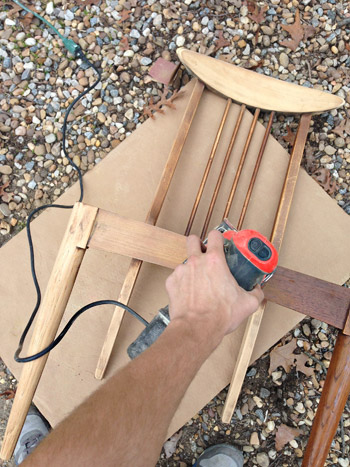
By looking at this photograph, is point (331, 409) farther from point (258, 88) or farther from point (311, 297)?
point (258, 88)

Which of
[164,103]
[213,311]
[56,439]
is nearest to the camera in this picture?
[56,439]

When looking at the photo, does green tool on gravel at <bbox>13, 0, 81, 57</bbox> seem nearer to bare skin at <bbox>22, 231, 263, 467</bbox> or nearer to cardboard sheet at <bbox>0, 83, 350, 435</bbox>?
cardboard sheet at <bbox>0, 83, 350, 435</bbox>

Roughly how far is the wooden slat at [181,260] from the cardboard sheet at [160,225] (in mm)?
366

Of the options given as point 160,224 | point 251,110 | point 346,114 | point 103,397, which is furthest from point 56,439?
point 346,114

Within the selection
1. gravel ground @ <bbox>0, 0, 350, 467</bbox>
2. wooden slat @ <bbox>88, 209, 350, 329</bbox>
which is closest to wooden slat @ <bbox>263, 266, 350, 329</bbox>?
wooden slat @ <bbox>88, 209, 350, 329</bbox>

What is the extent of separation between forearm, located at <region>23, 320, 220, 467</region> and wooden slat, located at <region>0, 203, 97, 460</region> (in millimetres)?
297

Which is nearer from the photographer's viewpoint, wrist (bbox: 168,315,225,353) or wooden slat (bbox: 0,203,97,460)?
wrist (bbox: 168,315,225,353)

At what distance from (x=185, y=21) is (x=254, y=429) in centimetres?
170

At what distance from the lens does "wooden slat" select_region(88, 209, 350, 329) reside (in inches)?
38.8

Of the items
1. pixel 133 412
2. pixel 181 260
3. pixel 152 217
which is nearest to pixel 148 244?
pixel 181 260

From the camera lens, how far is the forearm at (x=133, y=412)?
65 centimetres

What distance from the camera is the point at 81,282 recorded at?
1.36 m

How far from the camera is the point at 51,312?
0.94m

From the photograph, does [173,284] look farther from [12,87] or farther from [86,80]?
[12,87]
